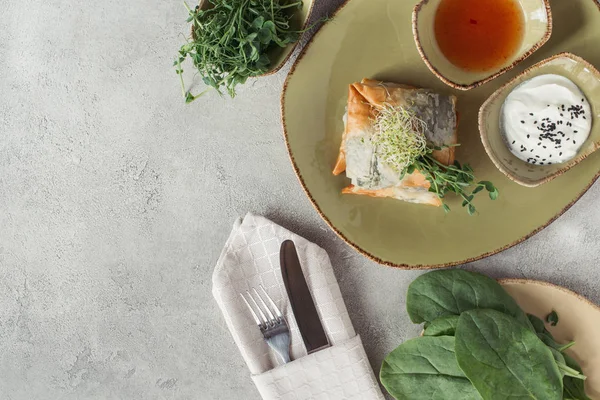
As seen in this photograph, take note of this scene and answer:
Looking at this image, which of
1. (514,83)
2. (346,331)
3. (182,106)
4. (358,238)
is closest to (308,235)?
(358,238)

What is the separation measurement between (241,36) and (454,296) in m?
1.28

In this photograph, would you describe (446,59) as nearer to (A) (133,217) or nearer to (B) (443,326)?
(B) (443,326)

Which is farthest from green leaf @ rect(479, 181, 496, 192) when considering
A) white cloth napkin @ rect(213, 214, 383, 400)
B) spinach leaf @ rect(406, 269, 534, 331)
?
white cloth napkin @ rect(213, 214, 383, 400)

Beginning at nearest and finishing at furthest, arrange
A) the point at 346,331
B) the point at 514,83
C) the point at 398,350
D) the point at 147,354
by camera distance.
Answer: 1. the point at 514,83
2. the point at 398,350
3. the point at 346,331
4. the point at 147,354

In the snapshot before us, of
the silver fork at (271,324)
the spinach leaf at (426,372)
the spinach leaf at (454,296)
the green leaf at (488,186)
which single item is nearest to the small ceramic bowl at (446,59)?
the green leaf at (488,186)

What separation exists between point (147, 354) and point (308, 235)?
89cm

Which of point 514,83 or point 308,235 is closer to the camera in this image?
point 514,83

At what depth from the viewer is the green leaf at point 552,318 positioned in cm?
227

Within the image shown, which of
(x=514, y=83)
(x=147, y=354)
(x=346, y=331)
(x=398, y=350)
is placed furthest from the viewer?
(x=147, y=354)

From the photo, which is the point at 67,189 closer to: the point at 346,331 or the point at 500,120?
the point at 346,331

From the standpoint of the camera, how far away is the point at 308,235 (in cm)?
240

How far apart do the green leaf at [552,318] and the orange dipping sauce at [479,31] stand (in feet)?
3.33

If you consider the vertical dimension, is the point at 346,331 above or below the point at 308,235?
below

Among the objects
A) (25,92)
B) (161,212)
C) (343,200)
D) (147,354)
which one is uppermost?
(25,92)
